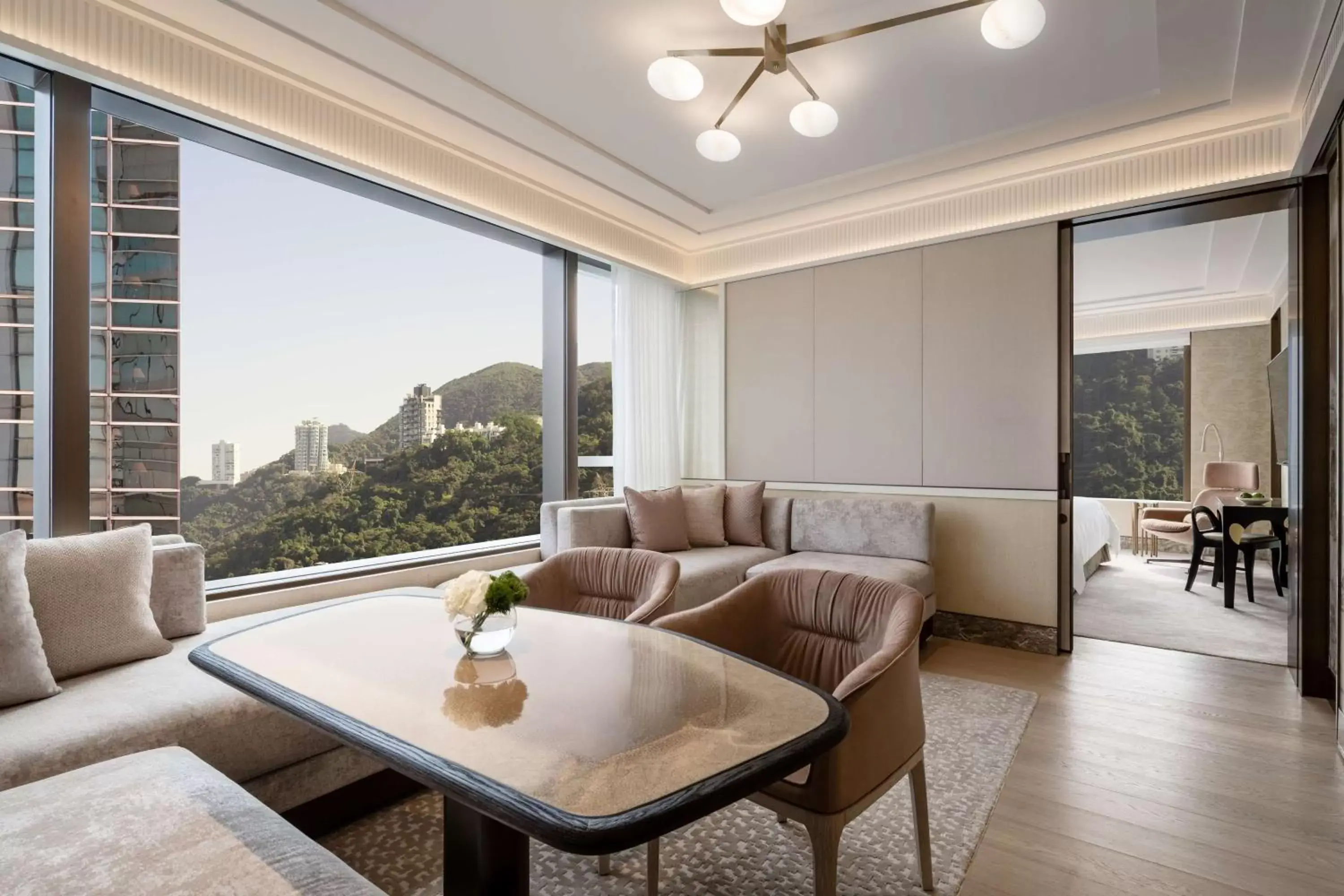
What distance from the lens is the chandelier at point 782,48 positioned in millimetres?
2104

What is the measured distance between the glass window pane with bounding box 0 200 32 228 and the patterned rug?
2.54 m

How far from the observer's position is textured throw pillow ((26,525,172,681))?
1985 mm

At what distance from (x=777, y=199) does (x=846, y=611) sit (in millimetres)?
3337

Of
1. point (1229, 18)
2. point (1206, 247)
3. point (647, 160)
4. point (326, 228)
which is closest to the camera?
point (1229, 18)

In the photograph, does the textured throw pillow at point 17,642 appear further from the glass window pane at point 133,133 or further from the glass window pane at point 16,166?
the glass window pane at point 133,133

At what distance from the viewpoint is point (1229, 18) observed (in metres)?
2.47

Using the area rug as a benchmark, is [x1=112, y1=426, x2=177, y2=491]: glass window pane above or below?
above

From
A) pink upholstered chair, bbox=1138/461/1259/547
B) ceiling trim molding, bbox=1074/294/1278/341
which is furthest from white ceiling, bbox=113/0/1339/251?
ceiling trim molding, bbox=1074/294/1278/341

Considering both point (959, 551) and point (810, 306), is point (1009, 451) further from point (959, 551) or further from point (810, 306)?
point (810, 306)

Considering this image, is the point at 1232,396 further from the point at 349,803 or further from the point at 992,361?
the point at 349,803

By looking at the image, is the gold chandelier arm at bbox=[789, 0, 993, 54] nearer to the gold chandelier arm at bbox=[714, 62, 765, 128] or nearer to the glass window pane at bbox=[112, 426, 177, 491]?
the gold chandelier arm at bbox=[714, 62, 765, 128]

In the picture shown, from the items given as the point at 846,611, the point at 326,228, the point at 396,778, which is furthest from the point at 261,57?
the point at 846,611

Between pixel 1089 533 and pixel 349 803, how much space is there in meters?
6.00

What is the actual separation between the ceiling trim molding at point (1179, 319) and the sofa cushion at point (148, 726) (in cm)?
833
